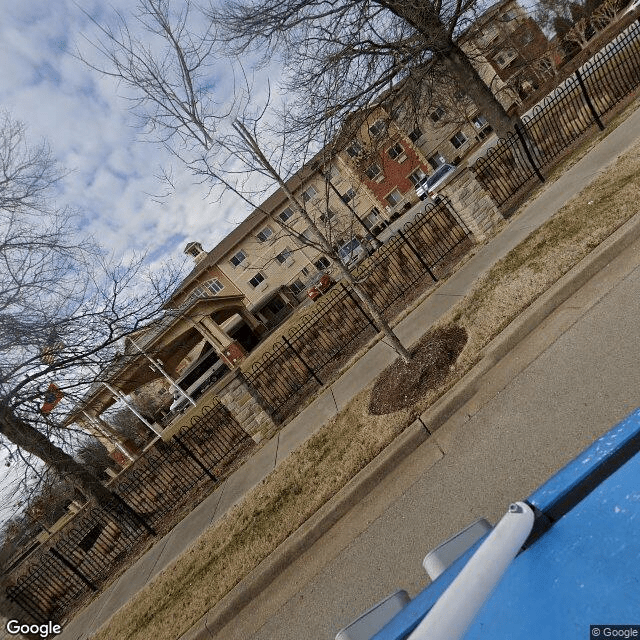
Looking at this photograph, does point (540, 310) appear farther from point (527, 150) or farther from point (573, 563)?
point (527, 150)

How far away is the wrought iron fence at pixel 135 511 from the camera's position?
345 inches

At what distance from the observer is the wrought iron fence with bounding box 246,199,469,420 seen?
10227 mm

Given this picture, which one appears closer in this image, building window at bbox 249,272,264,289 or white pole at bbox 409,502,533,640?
white pole at bbox 409,502,533,640

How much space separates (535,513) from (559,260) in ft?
18.2

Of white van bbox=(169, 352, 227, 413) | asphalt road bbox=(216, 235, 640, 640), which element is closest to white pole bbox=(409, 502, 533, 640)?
asphalt road bbox=(216, 235, 640, 640)

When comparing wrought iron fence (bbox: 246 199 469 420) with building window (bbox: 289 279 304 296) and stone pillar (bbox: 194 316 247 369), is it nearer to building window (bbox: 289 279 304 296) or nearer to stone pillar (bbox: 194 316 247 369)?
stone pillar (bbox: 194 316 247 369)

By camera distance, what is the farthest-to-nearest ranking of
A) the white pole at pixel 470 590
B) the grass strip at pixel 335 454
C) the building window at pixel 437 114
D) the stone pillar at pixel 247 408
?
1. the building window at pixel 437 114
2. the stone pillar at pixel 247 408
3. the grass strip at pixel 335 454
4. the white pole at pixel 470 590

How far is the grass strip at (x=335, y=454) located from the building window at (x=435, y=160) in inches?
1514

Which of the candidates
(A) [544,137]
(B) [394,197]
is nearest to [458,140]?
(B) [394,197]

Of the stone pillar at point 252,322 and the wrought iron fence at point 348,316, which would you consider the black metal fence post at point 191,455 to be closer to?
the wrought iron fence at point 348,316

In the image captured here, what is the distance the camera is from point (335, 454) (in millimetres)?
6230

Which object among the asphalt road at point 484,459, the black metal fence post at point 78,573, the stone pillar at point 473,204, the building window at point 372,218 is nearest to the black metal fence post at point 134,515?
the black metal fence post at point 78,573

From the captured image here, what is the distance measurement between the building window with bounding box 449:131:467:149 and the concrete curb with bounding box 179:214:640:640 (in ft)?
140

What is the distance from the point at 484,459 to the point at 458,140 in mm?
45732
